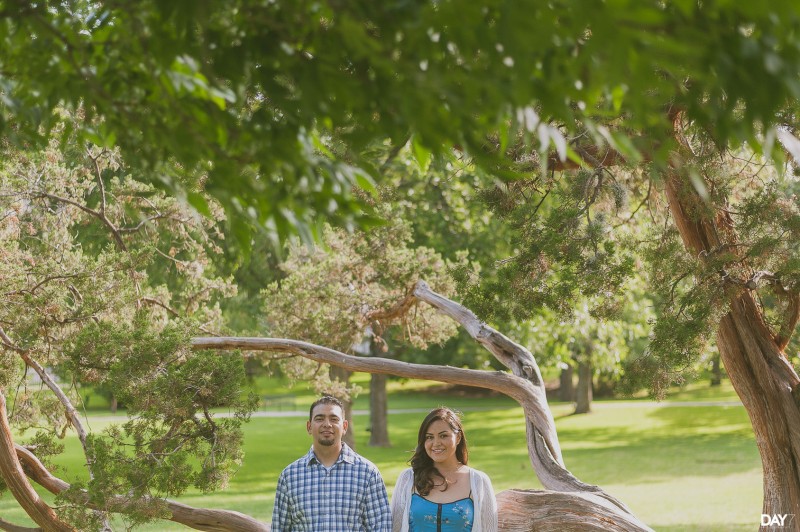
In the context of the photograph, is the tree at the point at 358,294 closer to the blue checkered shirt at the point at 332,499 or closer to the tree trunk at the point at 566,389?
the blue checkered shirt at the point at 332,499

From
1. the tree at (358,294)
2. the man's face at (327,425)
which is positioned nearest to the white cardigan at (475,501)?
the man's face at (327,425)

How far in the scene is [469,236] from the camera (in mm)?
17938

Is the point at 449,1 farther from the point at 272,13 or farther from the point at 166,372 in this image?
the point at 166,372

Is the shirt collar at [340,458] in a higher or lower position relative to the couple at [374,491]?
higher

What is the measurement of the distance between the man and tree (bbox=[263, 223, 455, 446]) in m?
4.67

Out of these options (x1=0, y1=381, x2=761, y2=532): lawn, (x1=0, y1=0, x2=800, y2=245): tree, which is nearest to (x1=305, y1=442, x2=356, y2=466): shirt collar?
(x1=0, y1=0, x2=800, y2=245): tree

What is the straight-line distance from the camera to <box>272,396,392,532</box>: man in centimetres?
439

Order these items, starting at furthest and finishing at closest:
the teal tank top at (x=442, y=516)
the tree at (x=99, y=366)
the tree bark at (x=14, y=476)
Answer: the tree bark at (x=14, y=476) < the tree at (x=99, y=366) < the teal tank top at (x=442, y=516)

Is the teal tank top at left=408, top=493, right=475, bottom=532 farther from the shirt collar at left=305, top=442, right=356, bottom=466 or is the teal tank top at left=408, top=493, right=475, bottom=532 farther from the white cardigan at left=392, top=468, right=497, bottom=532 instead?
the shirt collar at left=305, top=442, right=356, bottom=466

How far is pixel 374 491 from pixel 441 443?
1.34ft

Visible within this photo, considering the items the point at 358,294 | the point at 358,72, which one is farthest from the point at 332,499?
the point at 358,294

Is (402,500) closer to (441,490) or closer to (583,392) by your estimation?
(441,490)

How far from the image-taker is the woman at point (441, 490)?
14.4 ft

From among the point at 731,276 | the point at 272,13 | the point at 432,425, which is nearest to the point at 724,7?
the point at 272,13
